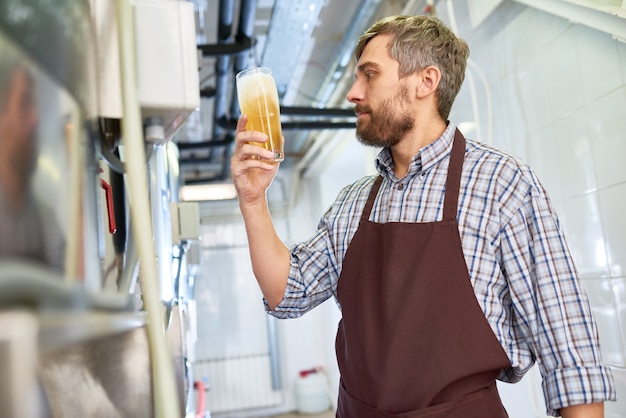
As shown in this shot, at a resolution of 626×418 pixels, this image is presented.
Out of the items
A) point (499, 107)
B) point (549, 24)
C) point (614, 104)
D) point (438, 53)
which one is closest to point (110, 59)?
point (438, 53)

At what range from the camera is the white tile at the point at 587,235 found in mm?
1698

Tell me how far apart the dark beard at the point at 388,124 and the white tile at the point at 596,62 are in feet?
2.39

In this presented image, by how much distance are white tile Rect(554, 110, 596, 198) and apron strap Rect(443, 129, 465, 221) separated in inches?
28.9

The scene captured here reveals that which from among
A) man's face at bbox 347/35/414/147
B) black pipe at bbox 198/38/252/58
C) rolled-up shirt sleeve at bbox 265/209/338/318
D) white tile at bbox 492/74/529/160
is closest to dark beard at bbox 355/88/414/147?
man's face at bbox 347/35/414/147

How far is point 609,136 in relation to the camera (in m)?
1.62

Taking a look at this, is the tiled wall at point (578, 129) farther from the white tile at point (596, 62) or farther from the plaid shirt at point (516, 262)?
the plaid shirt at point (516, 262)

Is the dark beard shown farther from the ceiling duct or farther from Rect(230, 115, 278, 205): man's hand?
the ceiling duct

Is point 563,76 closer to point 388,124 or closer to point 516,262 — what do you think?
point 388,124

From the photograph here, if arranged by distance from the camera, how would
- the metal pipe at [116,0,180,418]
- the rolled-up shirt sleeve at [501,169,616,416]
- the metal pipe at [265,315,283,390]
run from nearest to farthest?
the metal pipe at [116,0,180,418] < the rolled-up shirt sleeve at [501,169,616,416] < the metal pipe at [265,315,283,390]

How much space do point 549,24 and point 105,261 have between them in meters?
1.86

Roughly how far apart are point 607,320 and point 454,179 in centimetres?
93

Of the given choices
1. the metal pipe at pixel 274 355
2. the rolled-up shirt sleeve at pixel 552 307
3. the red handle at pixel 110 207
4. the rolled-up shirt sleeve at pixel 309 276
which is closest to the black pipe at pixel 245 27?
the rolled-up shirt sleeve at pixel 309 276

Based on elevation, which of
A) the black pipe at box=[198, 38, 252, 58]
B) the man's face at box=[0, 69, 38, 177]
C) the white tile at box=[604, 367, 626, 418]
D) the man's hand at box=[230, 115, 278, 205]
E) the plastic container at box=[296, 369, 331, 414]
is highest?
the black pipe at box=[198, 38, 252, 58]

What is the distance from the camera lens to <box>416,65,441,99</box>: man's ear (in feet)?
4.35
